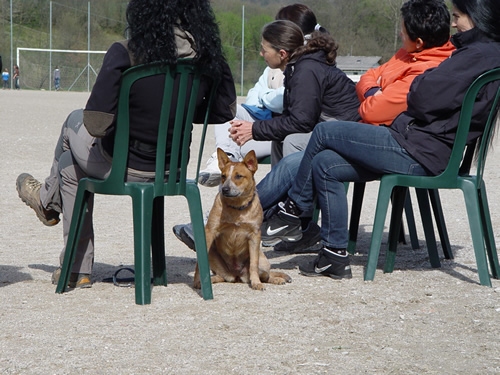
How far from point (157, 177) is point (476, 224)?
1.86m

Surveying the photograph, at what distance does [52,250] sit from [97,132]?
2155mm

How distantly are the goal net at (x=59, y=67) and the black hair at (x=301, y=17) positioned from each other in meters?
46.5

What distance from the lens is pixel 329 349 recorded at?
3195mm

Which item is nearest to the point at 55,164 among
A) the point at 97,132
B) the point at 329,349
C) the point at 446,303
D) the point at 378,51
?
the point at 97,132

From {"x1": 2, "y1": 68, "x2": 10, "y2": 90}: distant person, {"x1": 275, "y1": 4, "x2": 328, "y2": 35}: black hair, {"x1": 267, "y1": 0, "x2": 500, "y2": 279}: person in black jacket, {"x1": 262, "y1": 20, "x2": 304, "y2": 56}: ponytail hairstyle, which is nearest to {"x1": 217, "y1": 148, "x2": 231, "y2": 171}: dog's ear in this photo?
{"x1": 267, "y1": 0, "x2": 500, "y2": 279}: person in black jacket

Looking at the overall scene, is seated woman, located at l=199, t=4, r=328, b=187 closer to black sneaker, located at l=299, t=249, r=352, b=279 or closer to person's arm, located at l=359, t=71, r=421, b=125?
person's arm, located at l=359, t=71, r=421, b=125

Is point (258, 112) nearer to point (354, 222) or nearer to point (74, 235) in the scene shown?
point (354, 222)

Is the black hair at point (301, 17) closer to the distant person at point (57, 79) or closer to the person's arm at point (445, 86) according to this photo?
the person's arm at point (445, 86)

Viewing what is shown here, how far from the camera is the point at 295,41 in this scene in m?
5.26

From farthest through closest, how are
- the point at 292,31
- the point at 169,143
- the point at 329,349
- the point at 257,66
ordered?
the point at 257,66
the point at 292,31
the point at 169,143
the point at 329,349

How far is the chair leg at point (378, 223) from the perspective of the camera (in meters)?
4.34

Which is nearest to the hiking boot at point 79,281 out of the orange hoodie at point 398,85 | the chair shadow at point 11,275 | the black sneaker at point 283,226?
the chair shadow at point 11,275

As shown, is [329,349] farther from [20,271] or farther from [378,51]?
[378,51]

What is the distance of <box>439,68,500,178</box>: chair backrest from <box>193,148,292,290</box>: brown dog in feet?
3.68
